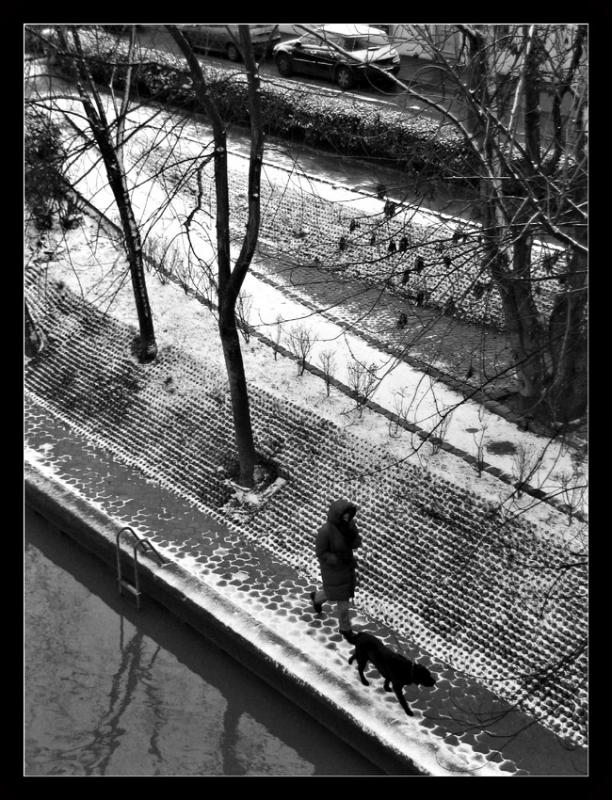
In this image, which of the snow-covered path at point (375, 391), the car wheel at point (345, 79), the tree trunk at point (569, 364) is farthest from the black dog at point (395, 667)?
the car wheel at point (345, 79)

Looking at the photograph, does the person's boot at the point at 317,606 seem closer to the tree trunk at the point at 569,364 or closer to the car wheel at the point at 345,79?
the tree trunk at the point at 569,364

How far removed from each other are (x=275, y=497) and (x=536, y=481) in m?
2.61

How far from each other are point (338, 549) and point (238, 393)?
2.42 m

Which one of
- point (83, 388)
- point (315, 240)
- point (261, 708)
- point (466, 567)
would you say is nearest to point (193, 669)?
point (261, 708)

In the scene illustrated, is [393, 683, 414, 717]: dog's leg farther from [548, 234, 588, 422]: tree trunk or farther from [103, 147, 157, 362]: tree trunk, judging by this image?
[103, 147, 157, 362]: tree trunk

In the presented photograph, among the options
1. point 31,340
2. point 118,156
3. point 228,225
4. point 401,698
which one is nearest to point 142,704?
point 401,698

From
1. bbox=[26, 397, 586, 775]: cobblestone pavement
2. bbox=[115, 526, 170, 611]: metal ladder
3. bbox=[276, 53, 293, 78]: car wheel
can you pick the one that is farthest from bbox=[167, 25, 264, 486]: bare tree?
bbox=[276, 53, 293, 78]: car wheel

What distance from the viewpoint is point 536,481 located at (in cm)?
937

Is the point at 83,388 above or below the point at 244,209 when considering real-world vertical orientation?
below

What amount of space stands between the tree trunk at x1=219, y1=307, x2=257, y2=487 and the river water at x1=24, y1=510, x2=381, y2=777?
1.73 metres

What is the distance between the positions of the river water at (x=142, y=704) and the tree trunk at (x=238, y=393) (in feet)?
5.66

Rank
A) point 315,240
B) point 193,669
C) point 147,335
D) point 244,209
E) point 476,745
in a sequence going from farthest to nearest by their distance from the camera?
point 244,209 → point 315,240 → point 147,335 → point 193,669 → point 476,745

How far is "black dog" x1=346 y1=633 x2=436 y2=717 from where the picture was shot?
24.9 feet

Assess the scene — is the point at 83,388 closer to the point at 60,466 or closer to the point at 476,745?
the point at 60,466
